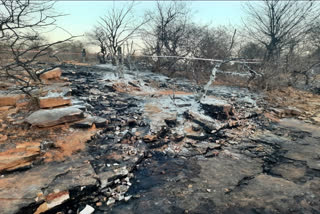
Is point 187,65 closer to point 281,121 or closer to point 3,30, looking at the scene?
point 281,121

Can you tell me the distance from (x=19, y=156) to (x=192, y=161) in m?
2.75

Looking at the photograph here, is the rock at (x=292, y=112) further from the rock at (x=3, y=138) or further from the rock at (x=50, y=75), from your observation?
the rock at (x=50, y=75)

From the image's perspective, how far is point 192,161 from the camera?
10.9ft

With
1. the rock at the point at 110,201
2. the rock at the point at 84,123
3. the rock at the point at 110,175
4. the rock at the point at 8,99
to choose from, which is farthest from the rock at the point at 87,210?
the rock at the point at 8,99

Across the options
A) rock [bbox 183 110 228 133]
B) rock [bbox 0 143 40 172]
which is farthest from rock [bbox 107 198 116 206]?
rock [bbox 183 110 228 133]

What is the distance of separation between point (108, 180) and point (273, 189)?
2.33 meters

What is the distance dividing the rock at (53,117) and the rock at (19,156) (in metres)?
0.61

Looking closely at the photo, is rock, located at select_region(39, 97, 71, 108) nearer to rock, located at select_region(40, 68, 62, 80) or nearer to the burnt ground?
the burnt ground

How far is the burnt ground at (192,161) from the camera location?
229cm

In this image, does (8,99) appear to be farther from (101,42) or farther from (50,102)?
(101,42)

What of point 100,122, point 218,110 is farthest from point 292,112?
point 100,122

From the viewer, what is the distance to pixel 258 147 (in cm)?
391

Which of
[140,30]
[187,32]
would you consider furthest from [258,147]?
[140,30]

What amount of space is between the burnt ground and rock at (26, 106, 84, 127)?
653 mm
